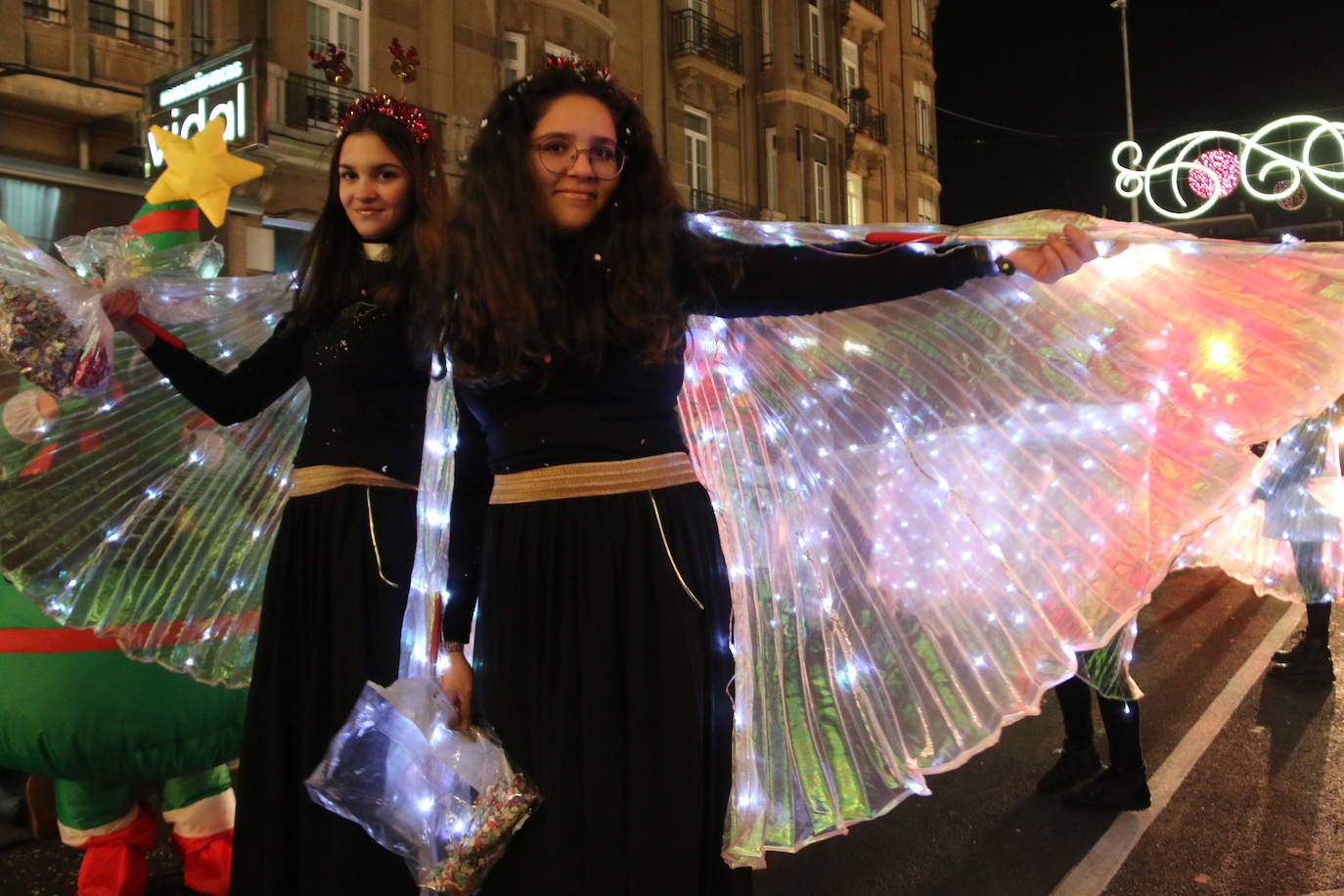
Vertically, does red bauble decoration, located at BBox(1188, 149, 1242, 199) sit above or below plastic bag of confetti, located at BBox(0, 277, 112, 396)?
above

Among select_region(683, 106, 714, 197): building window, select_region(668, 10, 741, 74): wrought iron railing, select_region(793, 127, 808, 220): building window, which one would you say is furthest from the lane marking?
select_region(793, 127, 808, 220): building window

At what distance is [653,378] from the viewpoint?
1.92 meters

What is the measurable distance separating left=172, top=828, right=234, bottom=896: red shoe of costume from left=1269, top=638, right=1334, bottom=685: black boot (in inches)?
201

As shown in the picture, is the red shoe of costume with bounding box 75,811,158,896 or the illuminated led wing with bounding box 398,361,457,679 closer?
the illuminated led wing with bounding box 398,361,457,679

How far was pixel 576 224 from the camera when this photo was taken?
201 cm

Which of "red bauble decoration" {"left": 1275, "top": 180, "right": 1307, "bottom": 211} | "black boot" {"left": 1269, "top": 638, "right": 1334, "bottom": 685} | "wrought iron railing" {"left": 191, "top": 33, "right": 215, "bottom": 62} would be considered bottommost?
"black boot" {"left": 1269, "top": 638, "right": 1334, "bottom": 685}

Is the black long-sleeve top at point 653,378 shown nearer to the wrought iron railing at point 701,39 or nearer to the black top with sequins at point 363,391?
the black top with sequins at point 363,391

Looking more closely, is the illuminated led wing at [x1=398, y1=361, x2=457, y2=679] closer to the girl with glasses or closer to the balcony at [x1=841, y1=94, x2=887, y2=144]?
the girl with glasses

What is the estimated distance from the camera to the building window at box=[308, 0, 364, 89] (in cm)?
1202

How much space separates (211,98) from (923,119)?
75.5 feet

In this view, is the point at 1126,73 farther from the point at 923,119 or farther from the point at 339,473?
the point at 339,473

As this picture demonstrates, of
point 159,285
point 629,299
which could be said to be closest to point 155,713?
point 159,285

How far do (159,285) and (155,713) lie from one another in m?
1.24

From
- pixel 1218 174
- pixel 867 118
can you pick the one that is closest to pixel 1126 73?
pixel 867 118
